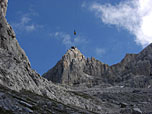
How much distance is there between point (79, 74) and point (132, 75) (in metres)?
44.6

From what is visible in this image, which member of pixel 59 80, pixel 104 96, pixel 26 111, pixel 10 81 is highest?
pixel 59 80

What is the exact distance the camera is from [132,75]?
183 metres

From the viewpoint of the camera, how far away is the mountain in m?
30.4

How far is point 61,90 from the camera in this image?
81.8 metres

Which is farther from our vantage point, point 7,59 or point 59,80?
A: point 59,80

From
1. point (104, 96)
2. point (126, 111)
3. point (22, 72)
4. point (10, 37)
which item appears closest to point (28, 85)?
point (22, 72)

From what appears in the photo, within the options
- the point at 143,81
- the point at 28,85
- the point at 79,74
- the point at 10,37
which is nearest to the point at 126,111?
the point at 28,85

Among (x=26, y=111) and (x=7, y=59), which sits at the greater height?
(x=7, y=59)

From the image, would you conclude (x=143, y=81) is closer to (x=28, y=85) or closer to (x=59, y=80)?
(x=59, y=80)

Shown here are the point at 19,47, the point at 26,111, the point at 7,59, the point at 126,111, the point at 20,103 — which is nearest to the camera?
the point at 26,111

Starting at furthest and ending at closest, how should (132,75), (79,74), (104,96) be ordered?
(79,74)
(132,75)
(104,96)

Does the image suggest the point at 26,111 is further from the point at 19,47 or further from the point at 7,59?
the point at 19,47

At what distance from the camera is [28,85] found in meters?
53.4

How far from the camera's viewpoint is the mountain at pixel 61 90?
3035 cm
